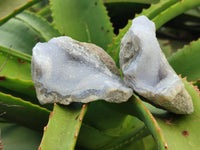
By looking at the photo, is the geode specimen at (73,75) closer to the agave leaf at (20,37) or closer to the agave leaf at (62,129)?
the agave leaf at (62,129)

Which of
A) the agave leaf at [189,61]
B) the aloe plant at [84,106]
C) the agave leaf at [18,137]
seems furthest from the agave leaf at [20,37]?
the agave leaf at [189,61]

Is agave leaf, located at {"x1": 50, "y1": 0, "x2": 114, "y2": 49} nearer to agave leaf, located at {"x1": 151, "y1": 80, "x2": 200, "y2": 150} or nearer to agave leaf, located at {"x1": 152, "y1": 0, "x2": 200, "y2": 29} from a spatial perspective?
agave leaf, located at {"x1": 152, "y1": 0, "x2": 200, "y2": 29}

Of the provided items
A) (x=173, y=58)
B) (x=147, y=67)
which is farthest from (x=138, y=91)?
(x=173, y=58)

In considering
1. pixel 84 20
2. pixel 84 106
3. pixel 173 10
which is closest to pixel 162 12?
pixel 173 10

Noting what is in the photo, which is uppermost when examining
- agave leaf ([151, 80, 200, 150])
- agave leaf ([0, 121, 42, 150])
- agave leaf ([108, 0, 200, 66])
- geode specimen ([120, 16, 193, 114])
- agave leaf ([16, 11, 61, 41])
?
geode specimen ([120, 16, 193, 114])

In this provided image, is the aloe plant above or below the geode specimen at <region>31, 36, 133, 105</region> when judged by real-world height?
below

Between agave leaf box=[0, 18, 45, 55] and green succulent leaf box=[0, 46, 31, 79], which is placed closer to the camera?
green succulent leaf box=[0, 46, 31, 79]

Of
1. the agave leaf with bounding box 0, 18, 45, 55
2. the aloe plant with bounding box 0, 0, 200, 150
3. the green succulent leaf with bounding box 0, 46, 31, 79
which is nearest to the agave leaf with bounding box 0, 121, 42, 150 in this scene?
the aloe plant with bounding box 0, 0, 200, 150
